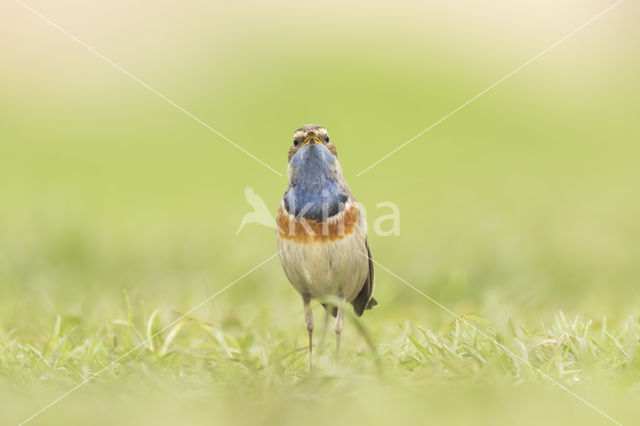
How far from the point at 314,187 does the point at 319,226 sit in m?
0.22

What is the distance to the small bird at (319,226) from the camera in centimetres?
420

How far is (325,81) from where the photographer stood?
13.8 m

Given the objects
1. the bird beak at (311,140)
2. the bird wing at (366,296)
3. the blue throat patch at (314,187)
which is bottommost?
the bird wing at (366,296)

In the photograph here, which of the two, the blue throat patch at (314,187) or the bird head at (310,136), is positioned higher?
the bird head at (310,136)

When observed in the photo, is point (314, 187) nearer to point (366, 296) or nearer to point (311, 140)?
point (311, 140)

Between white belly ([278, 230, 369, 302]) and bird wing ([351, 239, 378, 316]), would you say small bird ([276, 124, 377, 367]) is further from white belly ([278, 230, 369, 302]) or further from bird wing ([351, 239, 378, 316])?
bird wing ([351, 239, 378, 316])

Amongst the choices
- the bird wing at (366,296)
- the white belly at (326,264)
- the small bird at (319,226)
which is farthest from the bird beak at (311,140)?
the bird wing at (366,296)

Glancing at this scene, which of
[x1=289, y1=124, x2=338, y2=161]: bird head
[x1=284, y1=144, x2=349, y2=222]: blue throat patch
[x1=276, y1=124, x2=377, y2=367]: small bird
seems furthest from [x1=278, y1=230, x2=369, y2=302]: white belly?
[x1=289, y1=124, x2=338, y2=161]: bird head

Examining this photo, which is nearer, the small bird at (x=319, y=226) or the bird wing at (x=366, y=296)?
the small bird at (x=319, y=226)

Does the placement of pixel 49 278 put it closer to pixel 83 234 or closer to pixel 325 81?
pixel 83 234

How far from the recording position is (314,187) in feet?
14.0

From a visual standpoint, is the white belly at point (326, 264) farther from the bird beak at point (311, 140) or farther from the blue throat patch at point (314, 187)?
the bird beak at point (311, 140)

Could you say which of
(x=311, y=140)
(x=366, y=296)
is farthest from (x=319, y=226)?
(x=366, y=296)

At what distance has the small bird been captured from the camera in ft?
13.8
